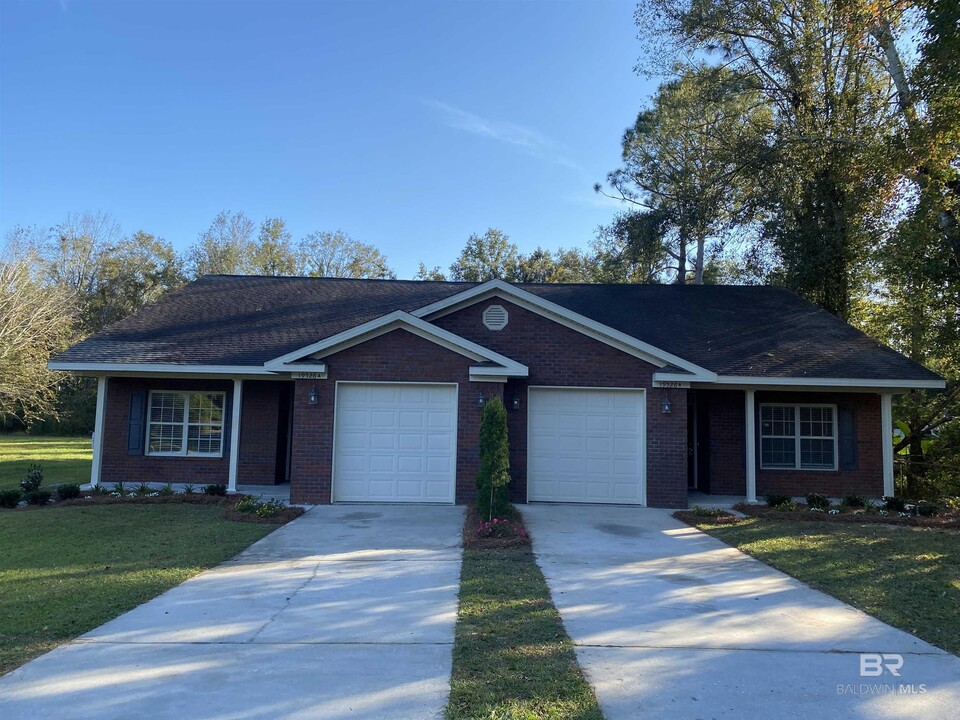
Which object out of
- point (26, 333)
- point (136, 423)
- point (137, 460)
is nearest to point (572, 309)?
point (136, 423)

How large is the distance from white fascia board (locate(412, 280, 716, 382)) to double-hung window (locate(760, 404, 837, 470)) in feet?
10.6

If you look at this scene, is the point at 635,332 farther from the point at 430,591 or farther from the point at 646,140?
the point at 646,140

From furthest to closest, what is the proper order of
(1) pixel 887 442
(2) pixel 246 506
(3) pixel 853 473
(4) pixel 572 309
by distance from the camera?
1. (4) pixel 572 309
2. (3) pixel 853 473
3. (1) pixel 887 442
4. (2) pixel 246 506

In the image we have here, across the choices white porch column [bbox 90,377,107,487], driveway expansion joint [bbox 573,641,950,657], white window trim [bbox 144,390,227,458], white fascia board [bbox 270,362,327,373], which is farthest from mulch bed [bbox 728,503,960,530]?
white porch column [bbox 90,377,107,487]

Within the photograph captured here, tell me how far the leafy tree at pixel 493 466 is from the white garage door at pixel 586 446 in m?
2.52

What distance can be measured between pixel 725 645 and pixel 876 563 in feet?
14.0

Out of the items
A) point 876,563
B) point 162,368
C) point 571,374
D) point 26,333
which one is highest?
point 26,333

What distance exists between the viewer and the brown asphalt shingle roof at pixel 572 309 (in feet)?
43.8

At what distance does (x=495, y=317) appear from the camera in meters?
13.0

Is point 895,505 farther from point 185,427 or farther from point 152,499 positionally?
point 185,427

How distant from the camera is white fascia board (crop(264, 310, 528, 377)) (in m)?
11.8

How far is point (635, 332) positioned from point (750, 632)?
10.3 meters

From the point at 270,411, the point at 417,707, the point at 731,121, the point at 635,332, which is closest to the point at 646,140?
the point at 731,121
